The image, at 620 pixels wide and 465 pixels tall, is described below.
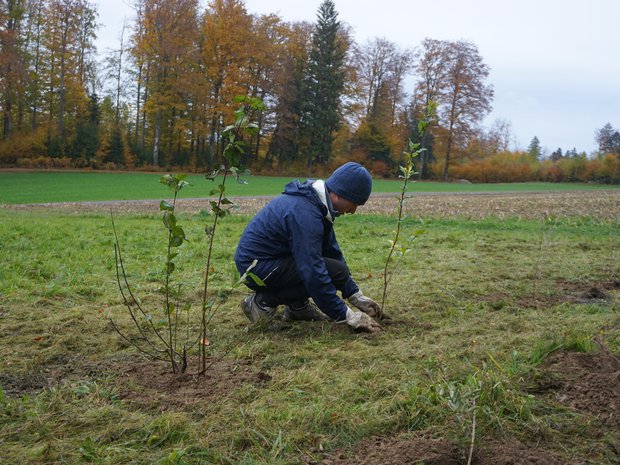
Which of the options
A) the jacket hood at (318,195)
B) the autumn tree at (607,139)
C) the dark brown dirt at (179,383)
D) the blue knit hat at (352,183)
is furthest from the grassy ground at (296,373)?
the autumn tree at (607,139)

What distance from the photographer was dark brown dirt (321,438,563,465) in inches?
81.0

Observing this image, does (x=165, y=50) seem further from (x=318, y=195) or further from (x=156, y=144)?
(x=318, y=195)

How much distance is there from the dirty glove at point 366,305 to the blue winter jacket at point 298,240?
405 mm

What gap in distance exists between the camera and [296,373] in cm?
311

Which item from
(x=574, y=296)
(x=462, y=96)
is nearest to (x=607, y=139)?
(x=462, y=96)

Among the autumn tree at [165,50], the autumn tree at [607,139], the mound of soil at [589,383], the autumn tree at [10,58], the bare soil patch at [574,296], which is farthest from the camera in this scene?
the autumn tree at [607,139]

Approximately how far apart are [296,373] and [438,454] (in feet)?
3.89

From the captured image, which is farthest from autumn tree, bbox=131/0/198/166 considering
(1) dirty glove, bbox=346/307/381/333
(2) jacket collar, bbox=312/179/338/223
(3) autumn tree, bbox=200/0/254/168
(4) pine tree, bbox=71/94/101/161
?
(1) dirty glove, bbox=346/307/381/333

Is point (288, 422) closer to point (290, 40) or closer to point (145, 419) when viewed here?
point (145, 419)

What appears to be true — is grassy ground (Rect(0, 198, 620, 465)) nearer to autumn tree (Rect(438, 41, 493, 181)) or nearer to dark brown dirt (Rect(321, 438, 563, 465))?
dark brown dirt (Rect(321, 438, 563, 465))

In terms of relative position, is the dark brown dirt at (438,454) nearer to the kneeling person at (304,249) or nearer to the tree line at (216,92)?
the kneeling person at (304,249)

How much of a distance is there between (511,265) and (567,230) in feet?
17.0

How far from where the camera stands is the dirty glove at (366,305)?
4.19m

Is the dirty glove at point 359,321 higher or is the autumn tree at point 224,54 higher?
the autumn tree at point 224,54
